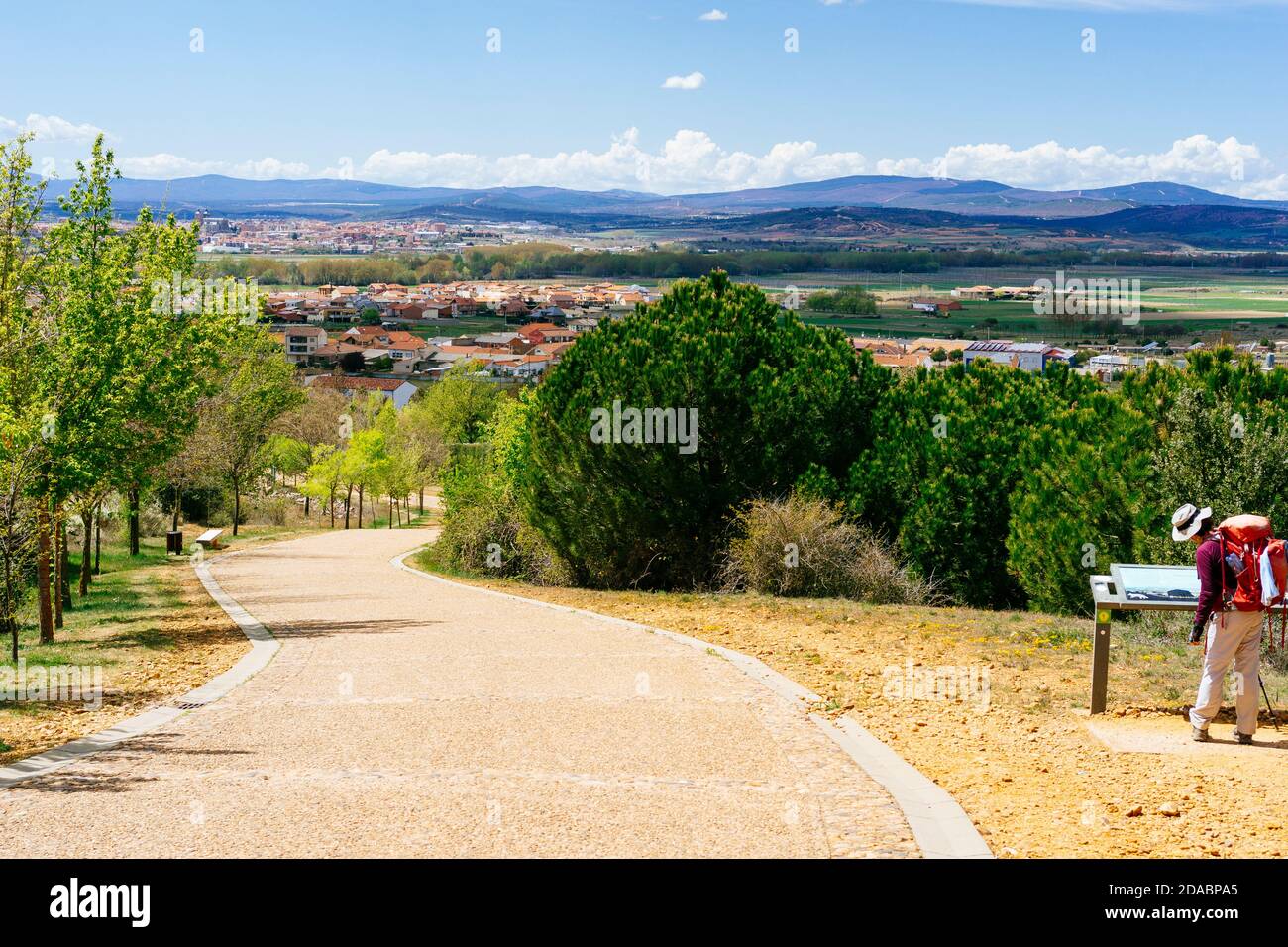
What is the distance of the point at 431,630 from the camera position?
1471cm

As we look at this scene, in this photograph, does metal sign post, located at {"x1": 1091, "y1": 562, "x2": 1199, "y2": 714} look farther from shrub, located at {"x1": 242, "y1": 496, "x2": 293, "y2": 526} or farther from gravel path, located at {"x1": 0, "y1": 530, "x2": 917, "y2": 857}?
shrub, located at {"x1": 242, "y1": 496, "x2": 293, "y2": 526}

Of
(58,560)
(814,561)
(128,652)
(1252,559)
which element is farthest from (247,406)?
(1252,559)

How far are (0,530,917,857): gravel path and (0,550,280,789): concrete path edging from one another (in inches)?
6.4

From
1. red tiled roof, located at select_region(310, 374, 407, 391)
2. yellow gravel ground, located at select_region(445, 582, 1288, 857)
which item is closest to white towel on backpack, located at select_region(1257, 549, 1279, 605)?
yellow gravel ground, located at select_region(445, 582, 1288, 857)

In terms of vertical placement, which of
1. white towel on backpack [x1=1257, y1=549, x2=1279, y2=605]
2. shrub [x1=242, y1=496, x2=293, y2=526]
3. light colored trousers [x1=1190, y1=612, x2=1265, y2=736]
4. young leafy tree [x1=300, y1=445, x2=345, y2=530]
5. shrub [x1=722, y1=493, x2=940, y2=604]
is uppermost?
white towel on backpack [x1=1257, y1=549, x2=1279, y2=605]

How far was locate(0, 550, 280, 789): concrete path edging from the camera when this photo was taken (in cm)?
791

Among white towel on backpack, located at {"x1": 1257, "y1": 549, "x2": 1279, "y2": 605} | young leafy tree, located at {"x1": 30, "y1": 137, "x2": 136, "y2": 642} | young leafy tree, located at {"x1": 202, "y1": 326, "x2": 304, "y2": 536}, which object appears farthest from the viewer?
young leafy tree, located at {"x1": 202, "y1": 326, "x2": 304, "y2": 536}

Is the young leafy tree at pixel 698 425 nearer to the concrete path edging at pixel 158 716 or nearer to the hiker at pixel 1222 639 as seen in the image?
the concrete path edging at pixel 158 716

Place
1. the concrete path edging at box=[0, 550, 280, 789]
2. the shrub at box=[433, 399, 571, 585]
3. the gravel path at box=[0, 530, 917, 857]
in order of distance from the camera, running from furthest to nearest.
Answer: the shrub at box=[433, 399, 571, 585] → the concrete path edging at box=[0, 550, 280, 789] → the gravel path at box=[0, 530, 917, 857]

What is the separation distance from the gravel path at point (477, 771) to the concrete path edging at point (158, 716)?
16 cm

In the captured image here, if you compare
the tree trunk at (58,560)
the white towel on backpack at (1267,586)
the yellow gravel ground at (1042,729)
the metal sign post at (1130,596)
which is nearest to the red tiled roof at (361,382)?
the tree trunk at (58,560)

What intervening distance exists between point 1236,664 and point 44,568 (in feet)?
46.9

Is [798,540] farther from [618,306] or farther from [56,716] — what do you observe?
[618,306]

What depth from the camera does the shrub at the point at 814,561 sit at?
17.0 meters
